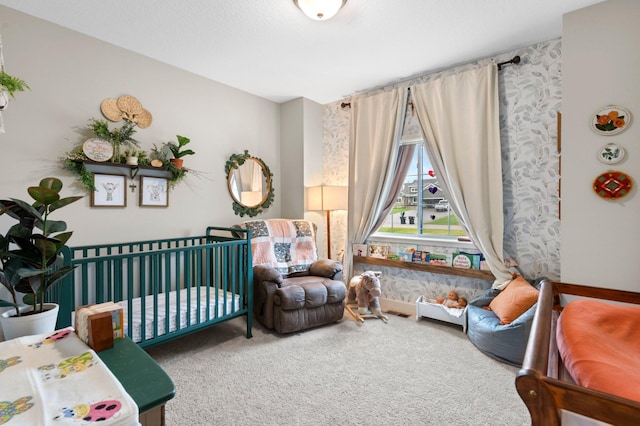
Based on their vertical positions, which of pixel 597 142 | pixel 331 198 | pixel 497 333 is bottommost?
pixel 497 333

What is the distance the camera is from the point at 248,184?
12.1ft

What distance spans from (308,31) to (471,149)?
5.91 ft

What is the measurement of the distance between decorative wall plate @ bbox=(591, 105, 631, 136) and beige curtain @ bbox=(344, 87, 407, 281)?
1.63 m

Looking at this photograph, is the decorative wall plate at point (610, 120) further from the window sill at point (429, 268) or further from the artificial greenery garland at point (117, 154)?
the artificial greenery garland at point (117, 154)

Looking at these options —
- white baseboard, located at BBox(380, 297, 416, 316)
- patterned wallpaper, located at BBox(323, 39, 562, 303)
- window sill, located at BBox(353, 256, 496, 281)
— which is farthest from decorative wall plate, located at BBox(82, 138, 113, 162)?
patterned wallpaper, located at BBox(323, 39, 562, 303)

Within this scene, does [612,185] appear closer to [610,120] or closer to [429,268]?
[610,120]

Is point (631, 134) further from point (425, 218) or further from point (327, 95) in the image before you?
point (327, 95)

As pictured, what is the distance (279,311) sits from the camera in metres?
2.70

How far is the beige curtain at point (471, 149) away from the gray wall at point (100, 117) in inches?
83.9

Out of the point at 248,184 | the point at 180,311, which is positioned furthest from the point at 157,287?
the point at 248,184

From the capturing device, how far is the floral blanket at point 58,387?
66 cm

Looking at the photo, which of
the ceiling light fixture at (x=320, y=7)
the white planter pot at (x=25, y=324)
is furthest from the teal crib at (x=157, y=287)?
the ceiling light fixture at (x=320, y=7)

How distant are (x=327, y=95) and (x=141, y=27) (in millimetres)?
2060

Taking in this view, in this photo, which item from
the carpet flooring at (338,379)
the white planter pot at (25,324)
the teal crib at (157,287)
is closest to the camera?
the white planter pot at (25,324)
